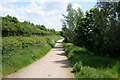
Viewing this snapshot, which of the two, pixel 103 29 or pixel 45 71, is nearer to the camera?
pixel 45 71

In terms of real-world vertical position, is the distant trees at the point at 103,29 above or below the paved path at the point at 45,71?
above

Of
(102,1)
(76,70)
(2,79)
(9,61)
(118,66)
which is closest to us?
(2,79)

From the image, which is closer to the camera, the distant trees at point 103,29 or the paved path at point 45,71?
the paved path at point 45,71

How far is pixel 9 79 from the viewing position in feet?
20.1

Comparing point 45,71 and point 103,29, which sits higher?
point 103,29

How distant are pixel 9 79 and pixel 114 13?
8.99 meters

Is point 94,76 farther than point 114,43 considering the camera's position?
No

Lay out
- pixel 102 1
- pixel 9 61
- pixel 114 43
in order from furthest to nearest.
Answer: pixel 102 1, pixel 114 43, pixel 9 61

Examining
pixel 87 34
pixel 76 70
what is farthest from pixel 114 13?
pixel 76 70

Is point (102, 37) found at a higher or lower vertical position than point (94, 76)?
higher

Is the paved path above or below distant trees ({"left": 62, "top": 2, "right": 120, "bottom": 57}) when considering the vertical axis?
below

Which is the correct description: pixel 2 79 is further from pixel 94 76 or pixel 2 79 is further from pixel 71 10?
pixel 71 10

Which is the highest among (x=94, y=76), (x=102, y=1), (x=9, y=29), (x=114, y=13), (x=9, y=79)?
(x=102, y=1)

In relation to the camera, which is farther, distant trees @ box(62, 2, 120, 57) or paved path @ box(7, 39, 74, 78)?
distant trees @ box(62, 2, 120, 57)
